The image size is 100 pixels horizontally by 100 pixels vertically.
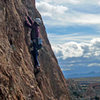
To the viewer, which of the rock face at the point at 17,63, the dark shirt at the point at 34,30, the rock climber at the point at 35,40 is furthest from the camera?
the dark shirt at the point at 34,30

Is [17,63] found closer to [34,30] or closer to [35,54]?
[35,54]

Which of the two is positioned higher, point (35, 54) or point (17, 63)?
point (35, 54)

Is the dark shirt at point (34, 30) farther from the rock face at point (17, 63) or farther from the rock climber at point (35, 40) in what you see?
the rock face at point (17, 63)

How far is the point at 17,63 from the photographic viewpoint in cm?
1475

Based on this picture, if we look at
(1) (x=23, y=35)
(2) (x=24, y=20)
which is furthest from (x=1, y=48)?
(2) (x=24, y=20)

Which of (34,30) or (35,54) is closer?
(35,54)

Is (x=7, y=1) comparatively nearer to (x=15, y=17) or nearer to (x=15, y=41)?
(x=15, y=17)

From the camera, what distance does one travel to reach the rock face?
1284cm

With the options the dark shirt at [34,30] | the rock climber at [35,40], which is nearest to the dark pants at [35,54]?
the rock climber at [35,40]

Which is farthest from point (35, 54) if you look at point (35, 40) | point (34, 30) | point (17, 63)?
point (17, 63)

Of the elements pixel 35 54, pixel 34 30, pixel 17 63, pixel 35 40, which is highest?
pixel 34 30

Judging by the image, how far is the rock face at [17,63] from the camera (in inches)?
505

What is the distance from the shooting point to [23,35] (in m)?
17.1

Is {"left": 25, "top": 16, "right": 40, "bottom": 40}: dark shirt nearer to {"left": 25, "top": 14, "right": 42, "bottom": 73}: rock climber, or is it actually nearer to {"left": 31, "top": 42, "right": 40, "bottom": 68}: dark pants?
{"left": 25, "top": 14, "right": 42, "bottom": 73}: rock climber
